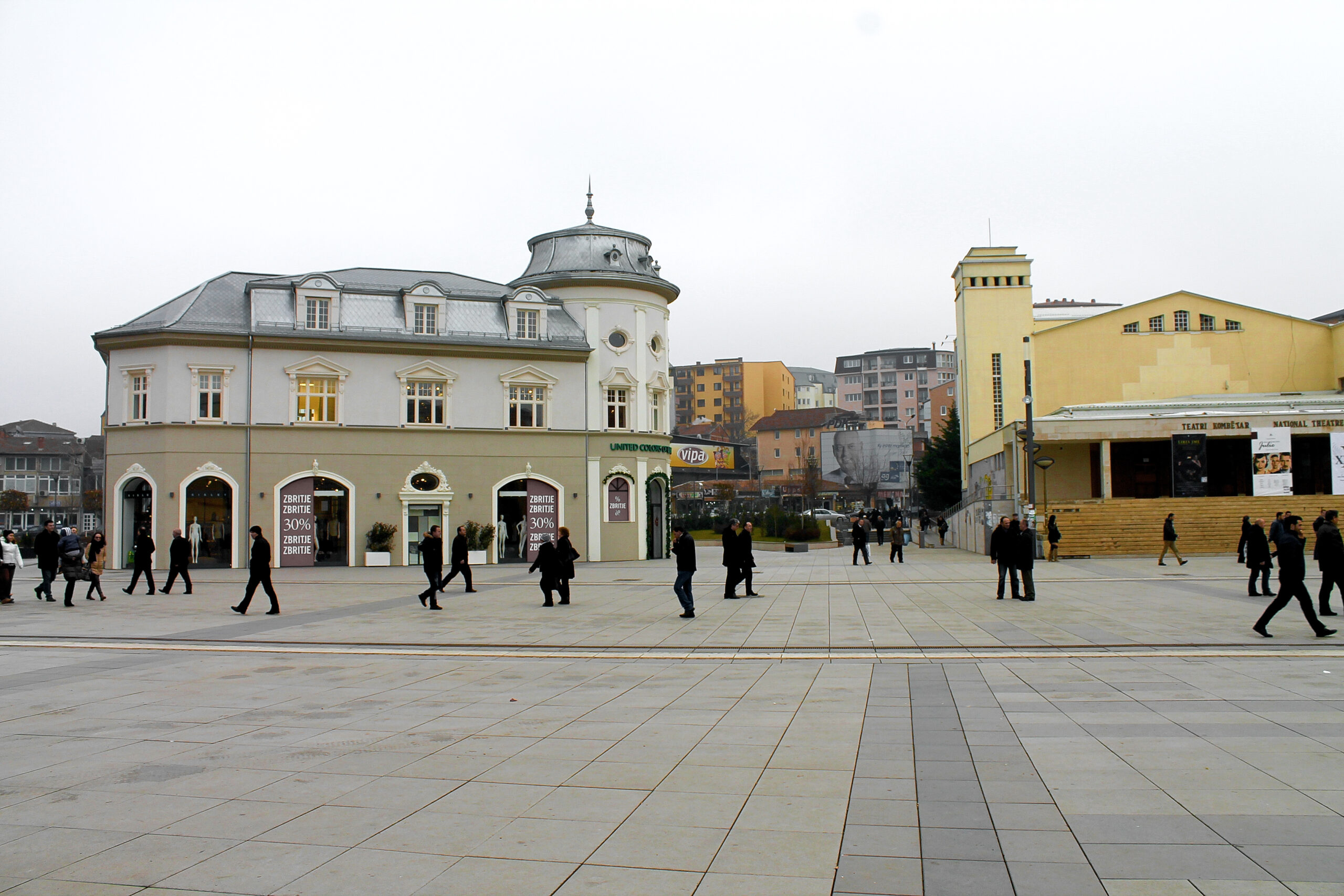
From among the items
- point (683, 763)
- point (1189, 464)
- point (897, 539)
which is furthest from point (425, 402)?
point (683, 763)

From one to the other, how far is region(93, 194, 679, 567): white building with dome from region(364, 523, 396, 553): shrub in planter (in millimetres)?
331

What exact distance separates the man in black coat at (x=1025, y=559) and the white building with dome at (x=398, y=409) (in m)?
21.0

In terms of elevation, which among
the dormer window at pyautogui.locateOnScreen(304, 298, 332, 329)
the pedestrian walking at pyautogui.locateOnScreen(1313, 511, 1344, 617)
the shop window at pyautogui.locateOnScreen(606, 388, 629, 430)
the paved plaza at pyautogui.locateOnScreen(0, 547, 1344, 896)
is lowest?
the paved plaza at pyautogui.locateOnScreen(0, 547, 1344, 896)

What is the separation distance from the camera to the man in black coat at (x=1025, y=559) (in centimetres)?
1917

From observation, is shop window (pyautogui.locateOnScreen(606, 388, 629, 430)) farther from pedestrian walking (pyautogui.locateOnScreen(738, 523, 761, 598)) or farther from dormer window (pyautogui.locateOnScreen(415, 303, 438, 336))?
pedestrian walking (pyautogui.locateOnScreen(738, 523, 761, 598))

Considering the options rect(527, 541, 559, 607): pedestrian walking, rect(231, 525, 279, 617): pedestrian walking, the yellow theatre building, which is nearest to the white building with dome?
the yellow theatre building

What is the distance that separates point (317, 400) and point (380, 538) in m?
5.66

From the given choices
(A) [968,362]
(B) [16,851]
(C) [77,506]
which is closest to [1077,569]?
(B) [16,851]

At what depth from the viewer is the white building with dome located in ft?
112

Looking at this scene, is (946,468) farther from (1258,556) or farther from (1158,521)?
(1258,556)

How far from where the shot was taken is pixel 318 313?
36.2 meters

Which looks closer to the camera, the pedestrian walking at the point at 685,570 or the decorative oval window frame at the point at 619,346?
the pedestrian walking at the point at 685,570

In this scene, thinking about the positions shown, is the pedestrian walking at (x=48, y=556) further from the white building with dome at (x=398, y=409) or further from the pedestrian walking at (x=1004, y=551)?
the pedestrian walking at (x=1004, y=551)

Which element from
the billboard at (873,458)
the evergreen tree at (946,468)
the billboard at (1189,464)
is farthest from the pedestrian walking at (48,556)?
the billboard at (873,458)
